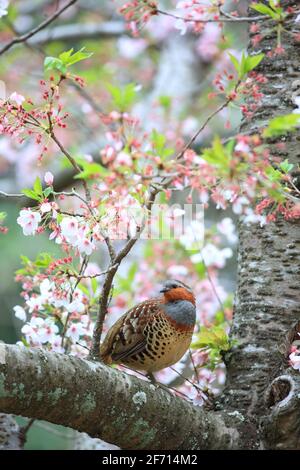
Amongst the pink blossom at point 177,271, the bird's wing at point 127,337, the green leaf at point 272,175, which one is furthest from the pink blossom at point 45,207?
the pink blossom at point 177,271

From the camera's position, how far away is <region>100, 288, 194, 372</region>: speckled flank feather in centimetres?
295

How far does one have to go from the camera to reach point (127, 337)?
2936 mm

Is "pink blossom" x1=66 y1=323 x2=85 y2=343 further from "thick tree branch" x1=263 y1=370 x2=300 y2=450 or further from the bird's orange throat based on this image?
"thick tree branch" x1=263 y1=370 x2=300 y2=450

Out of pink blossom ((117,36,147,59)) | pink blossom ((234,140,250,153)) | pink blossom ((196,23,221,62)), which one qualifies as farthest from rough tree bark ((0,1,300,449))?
pink blossom ((117,36,147,59))

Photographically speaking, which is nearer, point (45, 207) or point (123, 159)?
point (123, 159)

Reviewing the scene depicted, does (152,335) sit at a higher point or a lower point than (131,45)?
lower

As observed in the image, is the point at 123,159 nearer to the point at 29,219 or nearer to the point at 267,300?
the point at 29,219

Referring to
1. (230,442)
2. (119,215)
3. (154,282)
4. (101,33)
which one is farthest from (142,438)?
(101,33)

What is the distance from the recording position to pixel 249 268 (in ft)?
9.80

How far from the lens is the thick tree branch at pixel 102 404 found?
210 centimetres

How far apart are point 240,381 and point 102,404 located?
2.36 ft

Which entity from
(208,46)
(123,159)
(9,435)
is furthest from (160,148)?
(208,46)

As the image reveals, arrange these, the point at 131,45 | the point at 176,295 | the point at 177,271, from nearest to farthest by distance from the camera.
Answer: the point at 176,295 < the point at 177,271 < the point at 131,45

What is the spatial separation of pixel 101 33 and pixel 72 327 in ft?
15.4
